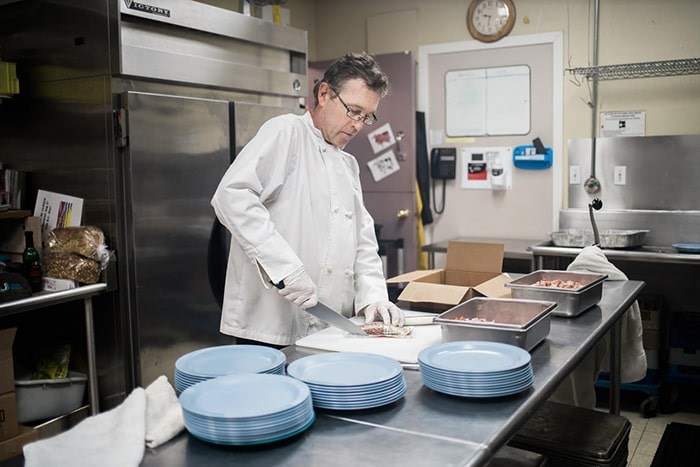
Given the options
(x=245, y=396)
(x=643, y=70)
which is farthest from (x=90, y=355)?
(x=643, y=70)

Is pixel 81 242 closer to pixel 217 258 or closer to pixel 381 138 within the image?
pixel 217 258

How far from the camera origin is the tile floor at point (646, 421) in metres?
3.34

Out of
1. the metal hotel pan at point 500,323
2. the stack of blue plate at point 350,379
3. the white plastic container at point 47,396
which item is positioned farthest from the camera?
the white plastic container at point 47,396

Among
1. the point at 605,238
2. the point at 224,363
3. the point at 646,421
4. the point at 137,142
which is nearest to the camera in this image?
the point at 224,363

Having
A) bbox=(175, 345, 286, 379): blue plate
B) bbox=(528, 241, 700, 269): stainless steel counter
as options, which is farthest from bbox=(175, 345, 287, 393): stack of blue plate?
bbox=(528, 241, 700, 269): stainless steel counter

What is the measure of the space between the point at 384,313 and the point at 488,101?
325 cm

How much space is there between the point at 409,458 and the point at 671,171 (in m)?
3.90

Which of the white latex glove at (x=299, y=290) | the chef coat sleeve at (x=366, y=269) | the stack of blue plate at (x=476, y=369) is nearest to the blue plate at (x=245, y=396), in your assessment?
the stack of blue plate at (x=476, y=369)

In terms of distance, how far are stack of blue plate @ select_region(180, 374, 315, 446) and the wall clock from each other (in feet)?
13.4

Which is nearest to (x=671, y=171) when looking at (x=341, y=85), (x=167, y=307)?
(x=341, y=85)

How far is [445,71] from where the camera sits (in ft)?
16.8

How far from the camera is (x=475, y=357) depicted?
1.59m

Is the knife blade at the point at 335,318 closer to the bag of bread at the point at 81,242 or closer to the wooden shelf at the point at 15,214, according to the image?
the bag of bread at the point at 81,242

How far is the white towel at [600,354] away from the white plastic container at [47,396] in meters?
2.16
